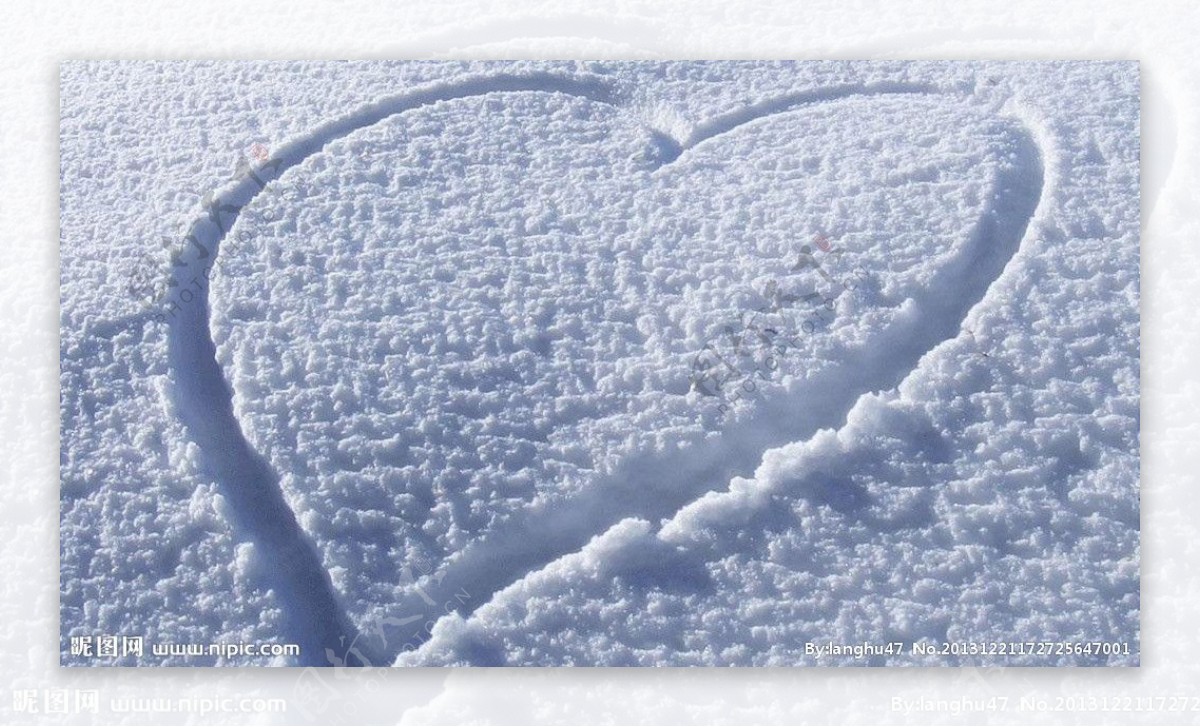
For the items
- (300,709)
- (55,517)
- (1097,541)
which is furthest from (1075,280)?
(55,517)

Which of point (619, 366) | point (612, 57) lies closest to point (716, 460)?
point (619, 366)

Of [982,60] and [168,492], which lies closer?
[168,492]

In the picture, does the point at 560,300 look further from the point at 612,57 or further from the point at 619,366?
the point at 612,57

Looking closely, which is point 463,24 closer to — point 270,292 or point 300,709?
point 270,292

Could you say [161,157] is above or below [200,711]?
above

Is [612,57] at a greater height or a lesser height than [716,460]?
greater

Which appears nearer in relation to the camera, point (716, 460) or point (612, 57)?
point (716, 460)
